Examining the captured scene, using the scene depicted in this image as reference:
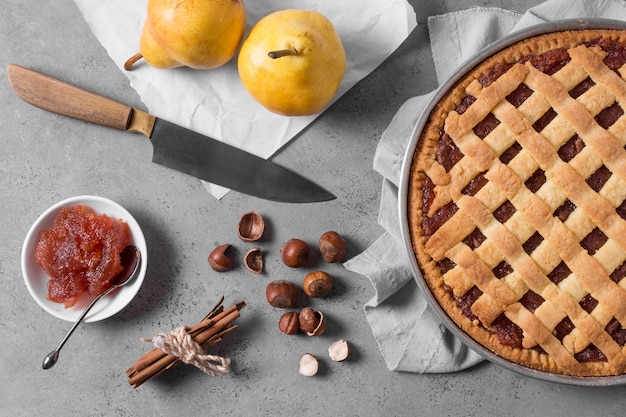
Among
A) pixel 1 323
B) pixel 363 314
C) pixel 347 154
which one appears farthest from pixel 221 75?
pixel 1 323

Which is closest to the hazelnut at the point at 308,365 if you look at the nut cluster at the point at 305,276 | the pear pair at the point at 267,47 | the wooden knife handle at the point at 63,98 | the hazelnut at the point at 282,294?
the nut cluster at the point at 305,276

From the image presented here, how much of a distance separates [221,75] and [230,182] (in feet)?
1.14

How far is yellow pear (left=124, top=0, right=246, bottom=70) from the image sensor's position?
1713 millimetres

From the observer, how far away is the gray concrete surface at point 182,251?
2.00 metres

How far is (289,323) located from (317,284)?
16cm

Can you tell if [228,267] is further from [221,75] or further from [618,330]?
[618,330]

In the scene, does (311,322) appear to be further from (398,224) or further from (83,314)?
(83,314)

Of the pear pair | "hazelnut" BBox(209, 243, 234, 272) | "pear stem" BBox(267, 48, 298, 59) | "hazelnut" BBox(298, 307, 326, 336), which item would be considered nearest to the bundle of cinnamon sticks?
"hazelnut" BBox(209, 243, 234, 272)

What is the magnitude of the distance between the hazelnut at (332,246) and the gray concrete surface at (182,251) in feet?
0.20

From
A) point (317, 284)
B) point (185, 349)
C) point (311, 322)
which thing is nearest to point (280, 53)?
point (317, 284)

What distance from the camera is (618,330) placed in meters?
1.67

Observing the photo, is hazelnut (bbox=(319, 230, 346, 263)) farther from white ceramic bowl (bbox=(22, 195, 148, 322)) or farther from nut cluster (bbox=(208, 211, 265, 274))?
white ceramic bowl (bbox=(22, 195, 148, 322))

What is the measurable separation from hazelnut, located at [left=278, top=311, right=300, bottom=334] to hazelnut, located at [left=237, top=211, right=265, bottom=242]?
0.27m

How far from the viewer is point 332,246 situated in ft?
6.34
